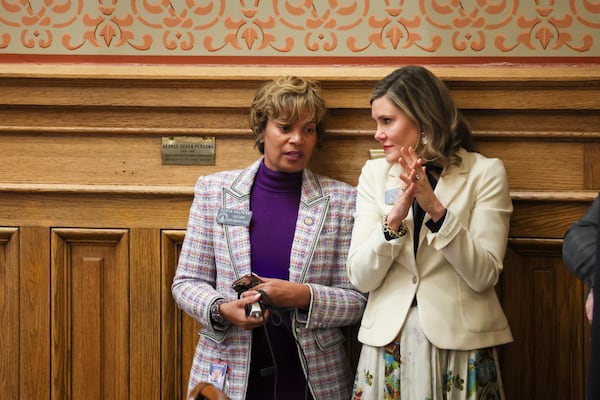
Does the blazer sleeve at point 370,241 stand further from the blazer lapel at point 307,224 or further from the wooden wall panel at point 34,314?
the wooden wall panel at point 34,314

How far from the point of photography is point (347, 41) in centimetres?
274

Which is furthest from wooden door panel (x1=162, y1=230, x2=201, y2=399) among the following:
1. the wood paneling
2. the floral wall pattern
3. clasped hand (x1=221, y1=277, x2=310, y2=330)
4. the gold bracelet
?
the gold bracelet

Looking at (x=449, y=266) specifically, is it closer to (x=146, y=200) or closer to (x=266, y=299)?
(x=266, y=299)

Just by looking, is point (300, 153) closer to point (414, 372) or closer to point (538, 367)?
point (414, 372)

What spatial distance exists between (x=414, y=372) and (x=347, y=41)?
1244mm

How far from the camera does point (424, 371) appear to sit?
216 centimetres

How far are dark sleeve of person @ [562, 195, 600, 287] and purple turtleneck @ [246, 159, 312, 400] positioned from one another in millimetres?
922

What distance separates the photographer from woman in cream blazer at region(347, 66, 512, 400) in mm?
2158

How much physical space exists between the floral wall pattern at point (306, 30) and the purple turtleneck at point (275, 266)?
532 mm

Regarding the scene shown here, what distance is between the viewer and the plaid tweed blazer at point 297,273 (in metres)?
2.45

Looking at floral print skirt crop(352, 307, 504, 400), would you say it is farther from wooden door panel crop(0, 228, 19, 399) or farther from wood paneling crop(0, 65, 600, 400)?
wooden door panel crop(0, 228, 19, 399)

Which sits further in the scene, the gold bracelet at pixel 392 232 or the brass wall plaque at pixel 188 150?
the brass wall plaque at pixel 188 150

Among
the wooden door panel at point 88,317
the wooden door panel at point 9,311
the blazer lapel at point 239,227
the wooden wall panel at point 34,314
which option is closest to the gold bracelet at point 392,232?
the blazer lapel at point 239,227

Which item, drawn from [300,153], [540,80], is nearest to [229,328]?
[300,153]
